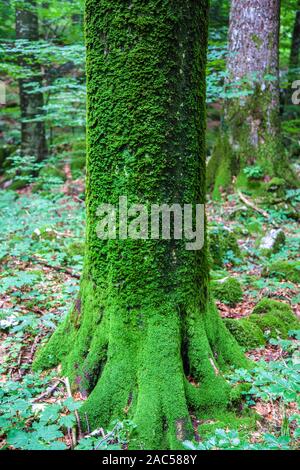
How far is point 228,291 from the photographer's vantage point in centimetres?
440

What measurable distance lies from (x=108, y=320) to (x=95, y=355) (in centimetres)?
26

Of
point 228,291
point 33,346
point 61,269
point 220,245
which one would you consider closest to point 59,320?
point 33,346

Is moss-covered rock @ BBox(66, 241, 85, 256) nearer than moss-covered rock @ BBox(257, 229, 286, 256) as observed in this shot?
Yes

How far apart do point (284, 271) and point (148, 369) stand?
3160 millimetres

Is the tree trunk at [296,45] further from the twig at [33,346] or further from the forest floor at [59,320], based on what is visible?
the twig at [33,346]

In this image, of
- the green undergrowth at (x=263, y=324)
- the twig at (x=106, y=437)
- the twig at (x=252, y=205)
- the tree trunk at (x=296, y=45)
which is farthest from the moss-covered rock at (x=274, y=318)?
the tree trunk at (x=296, y=45)

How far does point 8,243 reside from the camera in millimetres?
5582

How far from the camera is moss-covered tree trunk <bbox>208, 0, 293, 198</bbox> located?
295 inches

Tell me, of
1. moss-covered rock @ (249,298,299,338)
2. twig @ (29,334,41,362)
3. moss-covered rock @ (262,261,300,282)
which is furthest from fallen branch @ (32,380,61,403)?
moss-covered rock @ (262,261,300,282)

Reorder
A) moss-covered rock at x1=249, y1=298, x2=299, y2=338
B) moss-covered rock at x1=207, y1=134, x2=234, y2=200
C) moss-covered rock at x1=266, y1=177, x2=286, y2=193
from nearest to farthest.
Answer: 1. moss-covered rock at x1=249, y1=298, x2=299, y2=338
2. moss-covered rock at x1=266, y1=177, x2=286, y2=193
3. moss-covered rock at x1=207, y1=134, x2=234, y2=200

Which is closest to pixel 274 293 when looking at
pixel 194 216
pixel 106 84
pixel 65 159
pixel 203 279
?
pixel 203 279

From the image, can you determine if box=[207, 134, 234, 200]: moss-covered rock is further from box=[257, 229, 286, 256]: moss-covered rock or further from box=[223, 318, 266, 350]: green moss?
box=[223, 318, 266, 350]: green moss

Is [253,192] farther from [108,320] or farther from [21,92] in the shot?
[21,92]

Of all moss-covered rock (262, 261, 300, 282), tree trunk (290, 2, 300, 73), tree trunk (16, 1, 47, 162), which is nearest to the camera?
moss-covered rock (262, 261, 300, 282)
